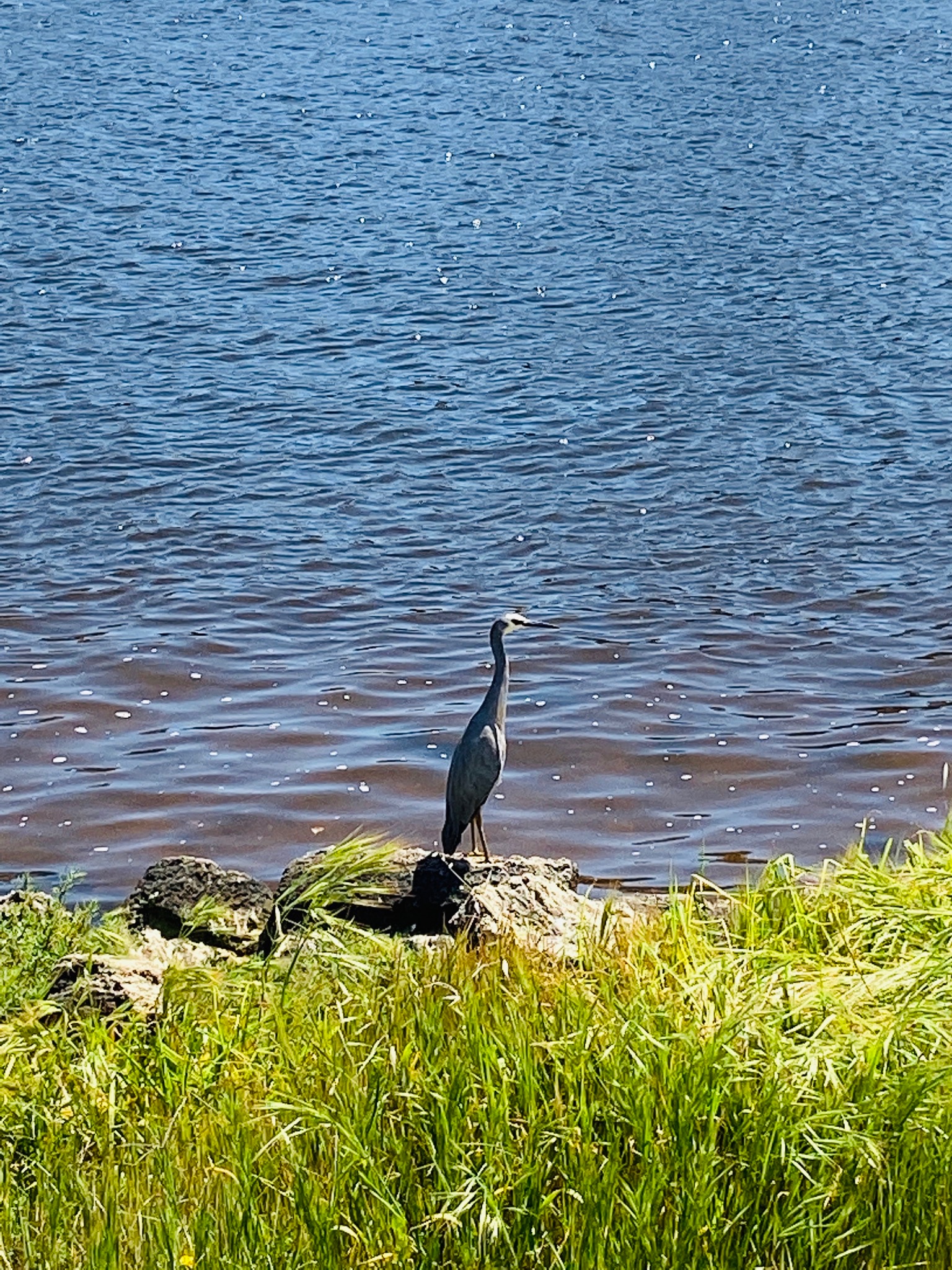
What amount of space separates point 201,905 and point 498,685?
1.48m

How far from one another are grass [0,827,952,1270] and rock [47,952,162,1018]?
7cm

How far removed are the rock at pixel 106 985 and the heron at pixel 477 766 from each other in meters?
1.52

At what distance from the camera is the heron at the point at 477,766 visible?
6.54 m

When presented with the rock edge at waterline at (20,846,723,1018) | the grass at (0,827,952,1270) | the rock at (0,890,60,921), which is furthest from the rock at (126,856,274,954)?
the grass at (0,827,952,1270)

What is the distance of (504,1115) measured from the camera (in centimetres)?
420

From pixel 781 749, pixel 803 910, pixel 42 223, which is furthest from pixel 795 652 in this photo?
pixel 42 223

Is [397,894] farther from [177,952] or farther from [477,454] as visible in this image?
[477,454]

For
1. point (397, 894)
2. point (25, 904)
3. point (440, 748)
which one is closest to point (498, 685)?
point (397, 894)

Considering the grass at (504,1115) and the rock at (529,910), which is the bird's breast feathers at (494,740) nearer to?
the rock at (529,910)

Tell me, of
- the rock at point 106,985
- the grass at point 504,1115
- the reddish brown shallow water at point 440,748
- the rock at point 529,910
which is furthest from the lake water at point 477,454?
the grass at point 504,1115

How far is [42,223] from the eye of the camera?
58.0ft

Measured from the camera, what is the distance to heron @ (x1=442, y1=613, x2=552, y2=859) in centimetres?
654

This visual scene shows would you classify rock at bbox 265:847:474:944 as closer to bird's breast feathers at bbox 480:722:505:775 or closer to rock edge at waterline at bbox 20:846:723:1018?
rock edge at waterline at bbox 20:846:723:1018

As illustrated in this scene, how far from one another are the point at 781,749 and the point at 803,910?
2.90 metres
